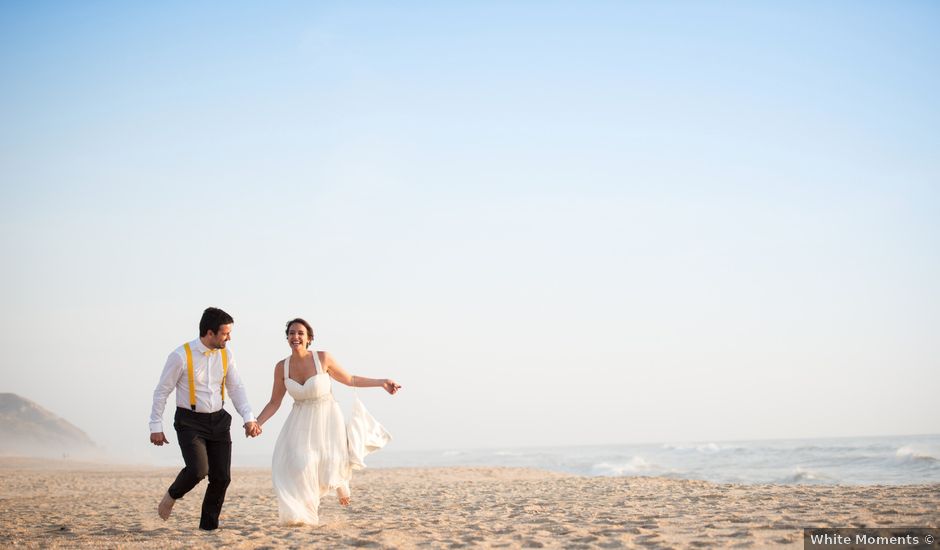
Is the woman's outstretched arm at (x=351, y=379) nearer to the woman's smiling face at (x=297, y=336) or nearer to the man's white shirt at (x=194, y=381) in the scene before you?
the woman's smiling face at (x=297, y=336)

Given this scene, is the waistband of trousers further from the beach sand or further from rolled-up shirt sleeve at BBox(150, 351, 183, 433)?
the beach sand

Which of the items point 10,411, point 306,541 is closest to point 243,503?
point 306,541

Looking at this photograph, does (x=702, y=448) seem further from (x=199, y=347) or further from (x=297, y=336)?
(x=199, y=347)

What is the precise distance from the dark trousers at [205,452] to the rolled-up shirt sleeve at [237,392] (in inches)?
5.9

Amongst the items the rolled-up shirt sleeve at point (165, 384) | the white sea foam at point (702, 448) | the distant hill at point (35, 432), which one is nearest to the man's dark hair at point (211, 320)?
the rolled-up shirt sleeve at point (165, 384)

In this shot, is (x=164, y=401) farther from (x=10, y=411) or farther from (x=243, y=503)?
(x=10, y=411)

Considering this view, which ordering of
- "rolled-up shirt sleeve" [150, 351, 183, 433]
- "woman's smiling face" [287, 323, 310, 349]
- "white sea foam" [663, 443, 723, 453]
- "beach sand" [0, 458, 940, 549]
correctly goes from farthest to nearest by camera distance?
"white sea foam" [663, 443, 723, 453]
"woman's smiling face" [287, 323, 310, 349]
"rolled-up shirt sleeve" [150, 351, 183, 433]
"beach sand" [0, 458, 940, 549]

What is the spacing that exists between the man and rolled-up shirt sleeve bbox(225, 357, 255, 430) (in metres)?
0.02

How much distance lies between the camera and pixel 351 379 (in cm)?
742

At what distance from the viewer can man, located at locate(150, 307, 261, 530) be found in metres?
6.38

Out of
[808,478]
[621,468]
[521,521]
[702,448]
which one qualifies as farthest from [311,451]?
[702,448]

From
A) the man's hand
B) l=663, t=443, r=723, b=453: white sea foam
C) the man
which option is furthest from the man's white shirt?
l=663, t=443, r=723, b=453: white sea foam

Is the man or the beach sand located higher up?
the man

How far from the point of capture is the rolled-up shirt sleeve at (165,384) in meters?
6.35
